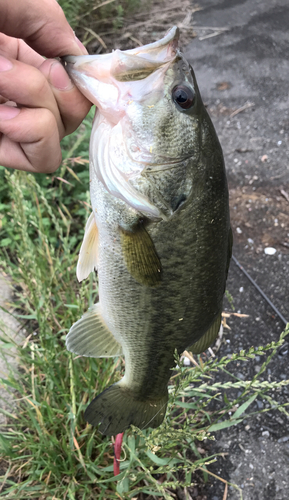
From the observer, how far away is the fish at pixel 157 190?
4.01ft

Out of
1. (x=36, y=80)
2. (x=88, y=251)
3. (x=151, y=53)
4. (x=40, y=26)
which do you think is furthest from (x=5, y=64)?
(x=88, y=251)

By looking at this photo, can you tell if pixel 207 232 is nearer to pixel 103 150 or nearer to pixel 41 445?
pixel 103 150

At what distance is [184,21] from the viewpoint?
6.71 metres

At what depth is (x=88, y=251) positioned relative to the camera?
58.6 inches

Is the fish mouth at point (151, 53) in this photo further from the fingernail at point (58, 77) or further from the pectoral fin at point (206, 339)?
the pectoral fin at point (206, 339)

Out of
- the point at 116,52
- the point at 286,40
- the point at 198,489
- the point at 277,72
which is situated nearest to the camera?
the point at 116,52

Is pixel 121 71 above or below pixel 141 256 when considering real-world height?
above

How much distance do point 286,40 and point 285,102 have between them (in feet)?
5.87

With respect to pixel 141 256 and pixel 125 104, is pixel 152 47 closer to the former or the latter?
pixel 125 104

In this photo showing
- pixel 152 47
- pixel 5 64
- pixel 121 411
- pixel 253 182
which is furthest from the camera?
pixel 253 182

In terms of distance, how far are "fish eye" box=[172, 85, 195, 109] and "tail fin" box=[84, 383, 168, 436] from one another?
1077 millimetres

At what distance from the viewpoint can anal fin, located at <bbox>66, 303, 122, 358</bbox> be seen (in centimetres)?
152

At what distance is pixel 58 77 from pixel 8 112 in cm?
20

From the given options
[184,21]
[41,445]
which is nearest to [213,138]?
[41,445]
